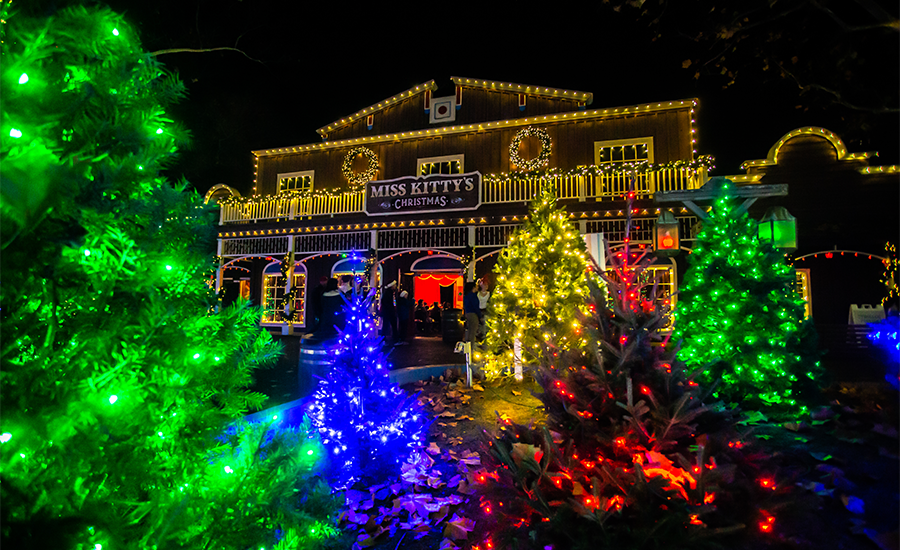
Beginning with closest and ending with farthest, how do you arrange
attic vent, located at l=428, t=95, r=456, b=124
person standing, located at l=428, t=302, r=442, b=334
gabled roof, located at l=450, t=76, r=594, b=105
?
gabled roof, located at l=450, t=76, r=594, b=105 → person standing, located at l=428, t=302, r=442, b=334 → attic vent, located at l=428, t=95, r=456, b=124

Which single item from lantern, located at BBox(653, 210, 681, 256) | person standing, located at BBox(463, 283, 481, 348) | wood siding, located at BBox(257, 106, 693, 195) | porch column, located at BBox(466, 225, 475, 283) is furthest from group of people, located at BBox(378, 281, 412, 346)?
lantern, located at BBox(653, 210, 681, 256)

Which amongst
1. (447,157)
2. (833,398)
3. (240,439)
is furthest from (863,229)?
(240,439)

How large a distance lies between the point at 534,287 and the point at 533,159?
913 centimetres

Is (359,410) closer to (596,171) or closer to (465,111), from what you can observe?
(596,171)

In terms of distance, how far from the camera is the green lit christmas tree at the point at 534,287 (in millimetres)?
6695

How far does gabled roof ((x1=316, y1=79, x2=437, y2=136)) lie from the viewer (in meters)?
15.9

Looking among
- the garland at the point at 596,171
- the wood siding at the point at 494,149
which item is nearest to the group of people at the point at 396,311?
the garland at the point at 596,171

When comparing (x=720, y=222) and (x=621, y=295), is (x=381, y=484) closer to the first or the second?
(x=621, y=295)

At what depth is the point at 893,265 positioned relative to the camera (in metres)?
11.1

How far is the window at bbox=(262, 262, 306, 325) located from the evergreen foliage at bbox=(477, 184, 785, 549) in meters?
14.9

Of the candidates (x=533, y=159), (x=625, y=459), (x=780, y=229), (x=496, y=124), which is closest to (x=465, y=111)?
(x=496, y=124)

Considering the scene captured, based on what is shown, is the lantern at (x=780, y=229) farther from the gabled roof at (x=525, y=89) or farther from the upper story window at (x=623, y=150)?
the gabled roof at (x=525, y=89)

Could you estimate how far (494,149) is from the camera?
15.2 meters

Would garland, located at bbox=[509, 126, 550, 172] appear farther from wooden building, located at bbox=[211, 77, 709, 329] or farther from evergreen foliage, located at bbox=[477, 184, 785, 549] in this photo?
evergreen foliage, located at bbox=[477, 184, 785, 549]
